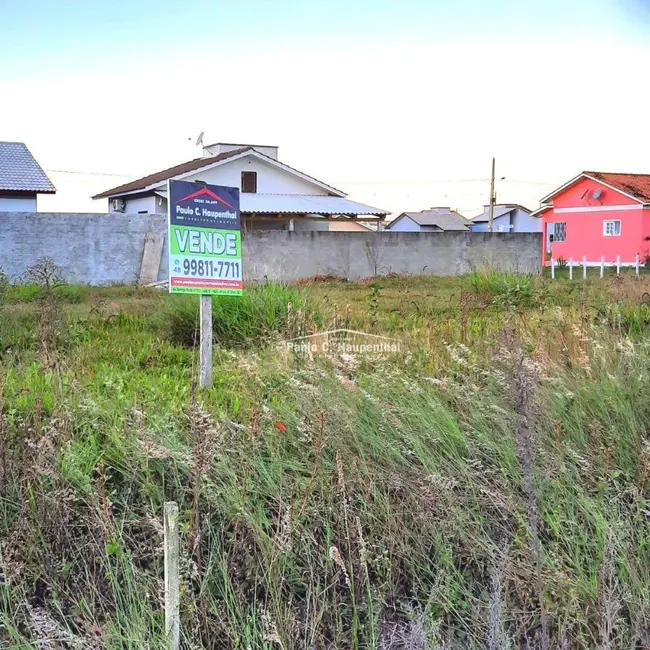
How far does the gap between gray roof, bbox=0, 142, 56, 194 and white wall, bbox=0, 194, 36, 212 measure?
52cm

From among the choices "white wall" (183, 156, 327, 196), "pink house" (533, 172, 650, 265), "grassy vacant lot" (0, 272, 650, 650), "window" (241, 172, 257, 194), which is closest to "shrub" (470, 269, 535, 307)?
"grassy vacant lot" (0, 272, 650, 650)

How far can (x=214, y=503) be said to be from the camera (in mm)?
2783

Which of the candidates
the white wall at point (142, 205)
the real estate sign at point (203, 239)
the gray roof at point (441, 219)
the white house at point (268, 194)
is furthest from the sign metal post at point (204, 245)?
the gray roof at point (441, 219)

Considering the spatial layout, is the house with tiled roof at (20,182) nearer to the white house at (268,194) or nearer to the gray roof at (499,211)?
the white house at (268,194)

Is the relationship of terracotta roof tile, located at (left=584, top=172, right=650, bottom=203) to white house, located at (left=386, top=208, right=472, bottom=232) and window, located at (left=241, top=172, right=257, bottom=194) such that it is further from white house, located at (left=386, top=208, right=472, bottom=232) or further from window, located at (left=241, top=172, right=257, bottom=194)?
white house, located at (left=386, top=208, right=472, bottom=232)

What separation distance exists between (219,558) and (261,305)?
415 centimetres

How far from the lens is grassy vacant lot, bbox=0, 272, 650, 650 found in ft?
7.57

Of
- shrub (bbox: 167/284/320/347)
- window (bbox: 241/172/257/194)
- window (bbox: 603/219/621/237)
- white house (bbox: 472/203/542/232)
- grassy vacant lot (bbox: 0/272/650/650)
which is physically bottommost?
grassy vacant lot (bbox: 0/272/650/650)

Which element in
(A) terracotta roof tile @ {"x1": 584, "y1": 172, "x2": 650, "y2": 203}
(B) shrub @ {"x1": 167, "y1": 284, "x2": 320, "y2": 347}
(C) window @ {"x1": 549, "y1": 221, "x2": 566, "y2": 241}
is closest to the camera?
(B) shrub @ {"x1": 167, "y1": 284, "x2": 320, "y2": 347}

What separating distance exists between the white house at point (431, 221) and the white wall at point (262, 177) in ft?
91.0

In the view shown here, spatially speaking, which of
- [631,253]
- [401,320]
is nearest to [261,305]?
[401,320]

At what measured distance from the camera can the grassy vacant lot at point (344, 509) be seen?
2.31 m

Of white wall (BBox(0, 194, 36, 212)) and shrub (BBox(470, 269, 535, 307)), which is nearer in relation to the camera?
shrub (BBox(470, 269, 535, 307))

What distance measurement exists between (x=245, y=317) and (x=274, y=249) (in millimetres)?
10341
